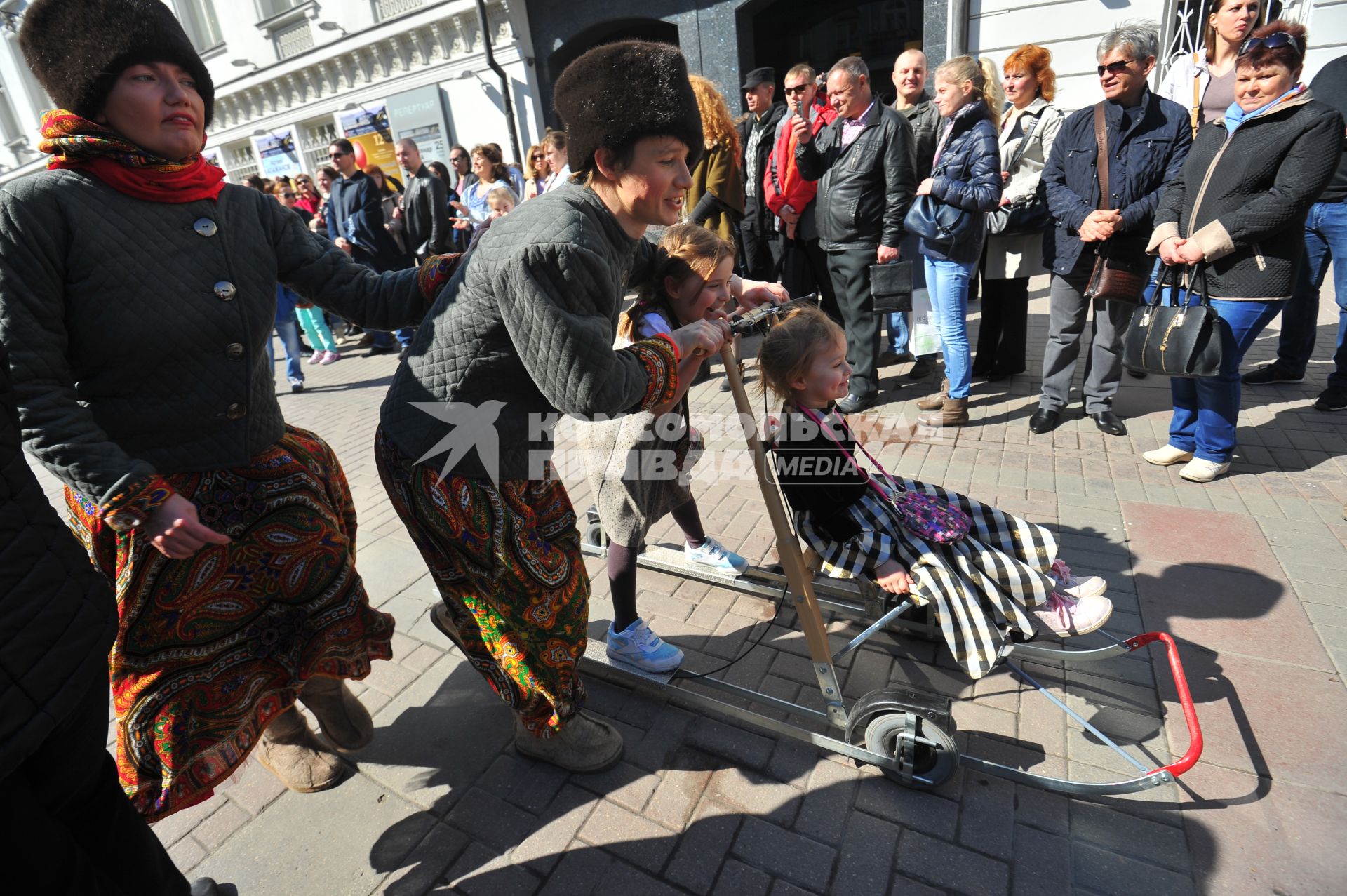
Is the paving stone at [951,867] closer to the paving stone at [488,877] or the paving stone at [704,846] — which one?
the paving stone at [704,846]

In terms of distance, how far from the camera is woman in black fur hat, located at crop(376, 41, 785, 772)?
1618 millimetres

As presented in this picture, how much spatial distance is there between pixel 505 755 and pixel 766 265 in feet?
15.8

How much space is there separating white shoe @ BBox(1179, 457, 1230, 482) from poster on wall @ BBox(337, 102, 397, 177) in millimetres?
15405

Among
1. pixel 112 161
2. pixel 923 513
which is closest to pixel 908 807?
pixel 923 513

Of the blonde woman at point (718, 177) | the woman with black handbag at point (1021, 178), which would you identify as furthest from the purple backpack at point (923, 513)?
the woman with black handbag at point (1021, 178)

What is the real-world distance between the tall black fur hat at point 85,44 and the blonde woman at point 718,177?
3.69 metres

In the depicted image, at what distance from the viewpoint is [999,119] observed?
4750 millimetres

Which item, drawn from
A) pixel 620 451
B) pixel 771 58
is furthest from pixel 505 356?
pixel 771 58

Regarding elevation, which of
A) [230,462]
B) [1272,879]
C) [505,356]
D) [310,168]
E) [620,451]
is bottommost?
[1272,879]

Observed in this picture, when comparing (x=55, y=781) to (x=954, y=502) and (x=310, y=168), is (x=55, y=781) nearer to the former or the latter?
(x=954, y=502)

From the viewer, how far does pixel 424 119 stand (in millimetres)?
14070

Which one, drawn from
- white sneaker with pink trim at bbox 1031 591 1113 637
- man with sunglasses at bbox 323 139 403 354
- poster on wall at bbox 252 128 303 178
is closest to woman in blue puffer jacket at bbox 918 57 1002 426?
white sneaker with pink trim at bbox 1031 591 1113 637

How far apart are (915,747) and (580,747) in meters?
1.01

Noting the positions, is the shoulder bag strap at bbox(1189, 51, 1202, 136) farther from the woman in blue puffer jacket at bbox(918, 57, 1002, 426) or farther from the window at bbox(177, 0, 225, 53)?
the window at bbox(177, 0, 225, 53)
